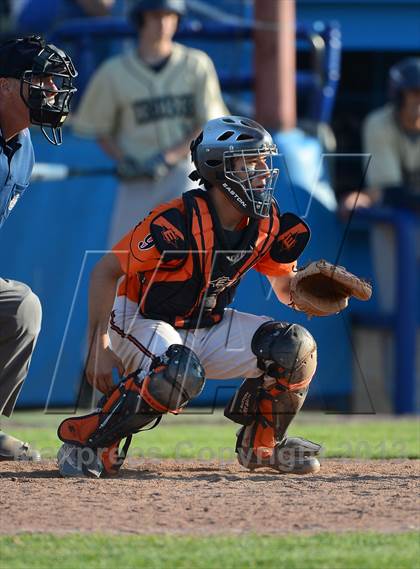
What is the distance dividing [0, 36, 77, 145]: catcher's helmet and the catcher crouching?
2.20 feet

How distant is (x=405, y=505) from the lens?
4.89 m

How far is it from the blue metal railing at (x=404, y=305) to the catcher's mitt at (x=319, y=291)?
4333 millimetres

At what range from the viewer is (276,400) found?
234 inches

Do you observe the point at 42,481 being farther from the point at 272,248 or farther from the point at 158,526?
the point at 272,248

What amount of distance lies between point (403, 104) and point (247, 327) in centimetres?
484

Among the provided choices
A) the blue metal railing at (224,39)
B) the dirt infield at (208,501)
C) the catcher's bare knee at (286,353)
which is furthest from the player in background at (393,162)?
the dirt infield at (208,501)

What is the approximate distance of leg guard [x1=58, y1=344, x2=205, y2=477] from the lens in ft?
17.7

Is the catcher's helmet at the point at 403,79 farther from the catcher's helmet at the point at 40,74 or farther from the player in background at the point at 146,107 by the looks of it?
the catcher's helmet at the point at 40,74

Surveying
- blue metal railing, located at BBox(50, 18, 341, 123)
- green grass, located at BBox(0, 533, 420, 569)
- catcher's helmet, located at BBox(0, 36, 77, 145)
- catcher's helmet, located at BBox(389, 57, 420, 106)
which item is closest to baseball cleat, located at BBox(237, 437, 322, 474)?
green grass, located at BBox(0, 533, 420, 569)

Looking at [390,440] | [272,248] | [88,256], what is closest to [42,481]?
[272,248]

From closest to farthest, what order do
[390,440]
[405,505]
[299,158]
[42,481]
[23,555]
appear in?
[23,555], [405,505], [42,481], [390,440], [299,158]

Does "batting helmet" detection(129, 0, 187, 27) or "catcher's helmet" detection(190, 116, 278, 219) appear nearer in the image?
"catcher's helmet" detection(190, 116, 278, 219)

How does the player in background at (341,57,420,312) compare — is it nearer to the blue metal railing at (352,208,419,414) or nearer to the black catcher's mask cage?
the blue metal railing at (352,208,419,414)

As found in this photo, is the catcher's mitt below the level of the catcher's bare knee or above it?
above
